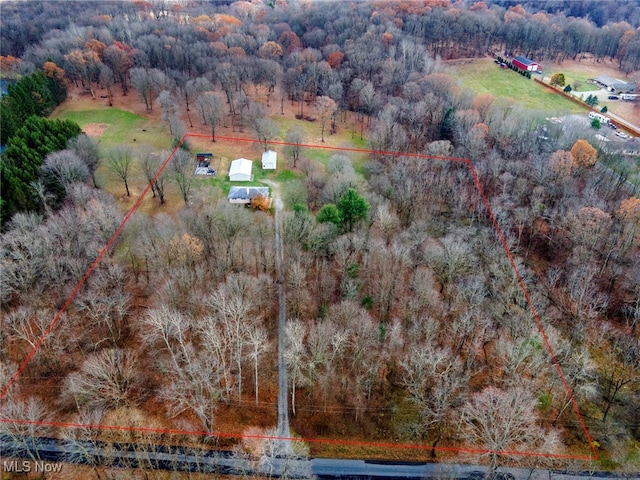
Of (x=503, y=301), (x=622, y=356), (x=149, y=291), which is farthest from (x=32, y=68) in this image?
(x=622, y=356)

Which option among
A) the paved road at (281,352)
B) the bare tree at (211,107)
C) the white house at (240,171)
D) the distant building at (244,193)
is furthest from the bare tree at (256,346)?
the bare tree at (211,107)

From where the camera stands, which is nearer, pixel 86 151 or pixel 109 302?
pixel 109 302

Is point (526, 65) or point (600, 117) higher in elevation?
point (526, 65)

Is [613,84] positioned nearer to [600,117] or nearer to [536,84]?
[536,84]

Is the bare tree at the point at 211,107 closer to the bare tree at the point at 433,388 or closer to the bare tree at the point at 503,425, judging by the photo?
the bare tree at the point at 433,388

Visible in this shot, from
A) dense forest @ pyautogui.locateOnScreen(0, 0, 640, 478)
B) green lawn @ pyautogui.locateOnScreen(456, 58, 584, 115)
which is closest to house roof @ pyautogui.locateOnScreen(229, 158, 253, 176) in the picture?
dense forest @ pyautogui.locateOnScreen(0, 0, 640, 478)

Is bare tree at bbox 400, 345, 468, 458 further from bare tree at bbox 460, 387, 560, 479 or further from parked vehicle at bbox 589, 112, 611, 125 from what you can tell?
parked vehicle at bbox 589, 112, 611, 125

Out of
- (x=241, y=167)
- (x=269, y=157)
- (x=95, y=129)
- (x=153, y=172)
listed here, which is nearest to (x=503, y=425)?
(x=241, y=167)
